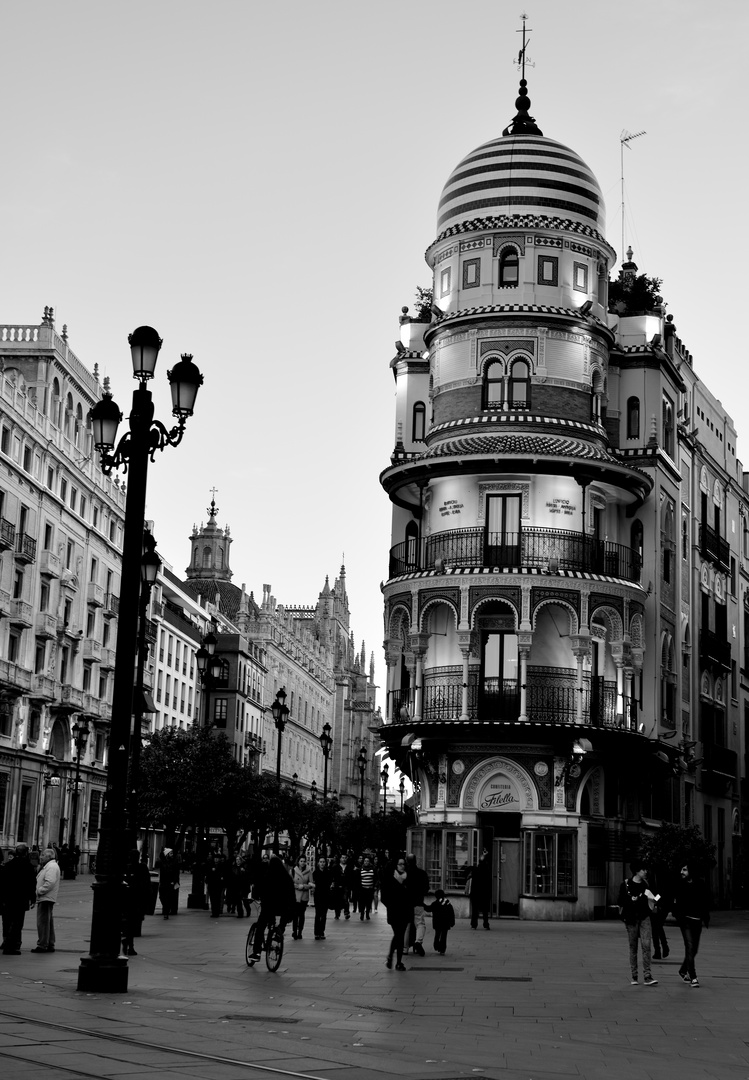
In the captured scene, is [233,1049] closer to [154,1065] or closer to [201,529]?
[154,1065]

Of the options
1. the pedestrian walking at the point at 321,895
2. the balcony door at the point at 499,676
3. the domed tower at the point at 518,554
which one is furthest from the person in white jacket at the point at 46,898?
the balcony door at the point at 499,676

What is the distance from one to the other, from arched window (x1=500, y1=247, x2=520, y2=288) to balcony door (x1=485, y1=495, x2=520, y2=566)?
7805 mm

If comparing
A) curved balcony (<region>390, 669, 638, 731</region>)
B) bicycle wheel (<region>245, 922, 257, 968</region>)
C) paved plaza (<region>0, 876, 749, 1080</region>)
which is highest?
curved balcony (<region>390, 669, 638, 731</region>)

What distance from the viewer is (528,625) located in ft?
146

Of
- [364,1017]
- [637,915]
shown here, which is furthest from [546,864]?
[364,1017]

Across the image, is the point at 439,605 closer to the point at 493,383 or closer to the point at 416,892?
the point at 493,383

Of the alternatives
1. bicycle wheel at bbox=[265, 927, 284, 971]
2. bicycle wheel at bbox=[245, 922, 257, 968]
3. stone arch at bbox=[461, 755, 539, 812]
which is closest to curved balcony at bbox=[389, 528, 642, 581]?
stone arch at bbox=[461, 755, 539, 812]

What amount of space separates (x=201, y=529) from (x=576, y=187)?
11771 cm

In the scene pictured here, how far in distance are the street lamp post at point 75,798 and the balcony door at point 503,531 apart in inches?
1041

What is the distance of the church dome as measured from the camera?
4962 cm

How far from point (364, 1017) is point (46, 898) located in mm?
7975

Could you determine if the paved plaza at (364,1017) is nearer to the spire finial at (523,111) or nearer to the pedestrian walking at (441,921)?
the pedestrian walking at (441,921)

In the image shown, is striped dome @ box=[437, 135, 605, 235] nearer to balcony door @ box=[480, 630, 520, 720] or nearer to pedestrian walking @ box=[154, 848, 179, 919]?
balcony door @ box=[480, 630, 520, 720]

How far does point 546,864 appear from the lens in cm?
4394
